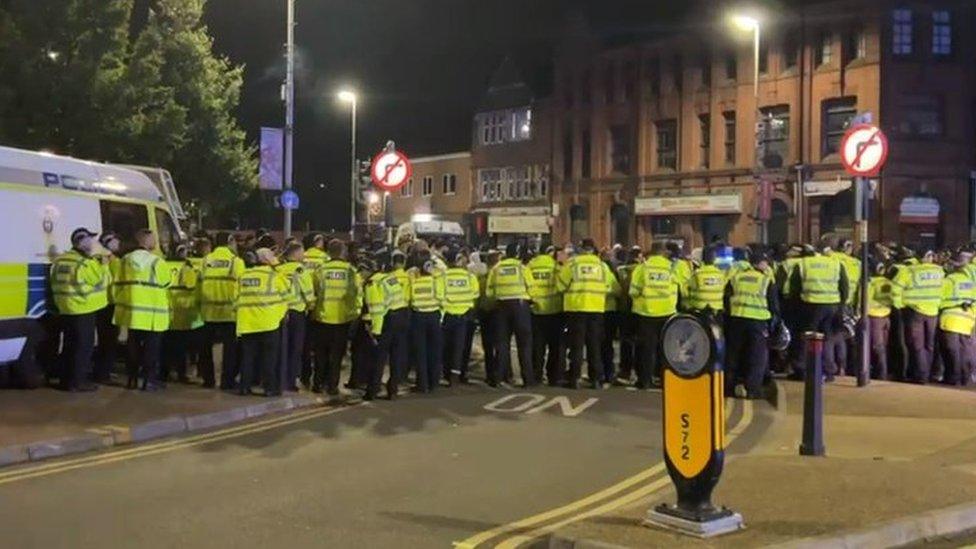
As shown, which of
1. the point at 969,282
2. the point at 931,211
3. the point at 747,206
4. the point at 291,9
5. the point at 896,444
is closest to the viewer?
the point at 896,444

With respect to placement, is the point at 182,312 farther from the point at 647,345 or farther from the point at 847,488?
the point at 847,488

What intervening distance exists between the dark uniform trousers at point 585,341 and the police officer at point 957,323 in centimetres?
496

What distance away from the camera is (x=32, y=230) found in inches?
501

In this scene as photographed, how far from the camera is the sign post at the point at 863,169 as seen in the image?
13359mm

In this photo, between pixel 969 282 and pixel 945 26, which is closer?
pixel 969 282

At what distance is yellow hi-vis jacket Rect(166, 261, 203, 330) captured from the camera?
45.3 feet

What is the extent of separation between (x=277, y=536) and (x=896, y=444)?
20.9 feet

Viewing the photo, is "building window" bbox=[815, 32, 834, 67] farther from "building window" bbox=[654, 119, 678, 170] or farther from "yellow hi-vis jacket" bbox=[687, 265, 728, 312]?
"yellow hi-vis jacket" bbox=[687, 265, 728, 312]

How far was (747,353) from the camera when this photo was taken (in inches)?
542

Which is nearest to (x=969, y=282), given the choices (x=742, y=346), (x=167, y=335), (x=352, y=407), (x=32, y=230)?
(x=742, y=346)

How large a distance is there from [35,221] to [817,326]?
32.2ft

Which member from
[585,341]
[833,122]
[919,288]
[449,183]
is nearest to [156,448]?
[585,341]

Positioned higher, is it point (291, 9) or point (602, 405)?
point (291, 9)

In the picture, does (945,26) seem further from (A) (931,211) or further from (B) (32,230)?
(B) (32,230)
